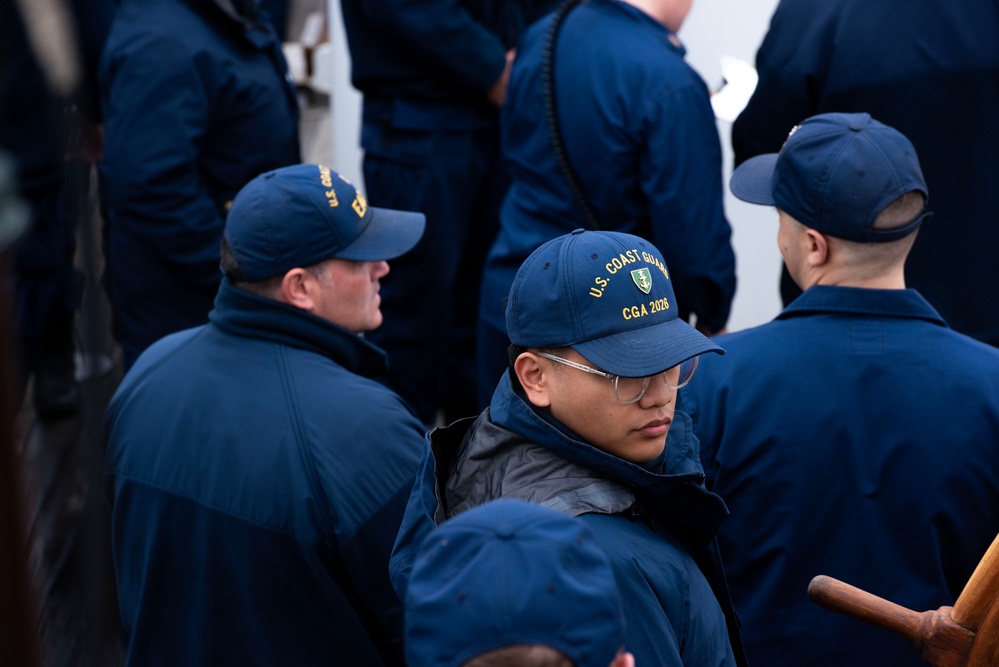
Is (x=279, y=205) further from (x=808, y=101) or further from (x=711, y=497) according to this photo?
(x=808, y=101)

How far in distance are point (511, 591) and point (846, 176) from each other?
131 cm

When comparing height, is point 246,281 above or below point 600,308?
below

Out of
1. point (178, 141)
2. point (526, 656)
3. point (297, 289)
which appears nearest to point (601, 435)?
point (526, 656)

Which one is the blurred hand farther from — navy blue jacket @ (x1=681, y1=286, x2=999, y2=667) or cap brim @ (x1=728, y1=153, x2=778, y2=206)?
navy blue jacket @ (x1=681, y1=286, x2=999, y2=667)

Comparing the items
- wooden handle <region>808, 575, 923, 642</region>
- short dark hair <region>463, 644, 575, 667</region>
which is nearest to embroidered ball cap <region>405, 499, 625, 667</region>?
short dark hair <region>463, 644, 575, 667</region>

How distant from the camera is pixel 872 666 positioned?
212cm

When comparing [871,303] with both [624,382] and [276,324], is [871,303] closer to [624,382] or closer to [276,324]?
[624,382]

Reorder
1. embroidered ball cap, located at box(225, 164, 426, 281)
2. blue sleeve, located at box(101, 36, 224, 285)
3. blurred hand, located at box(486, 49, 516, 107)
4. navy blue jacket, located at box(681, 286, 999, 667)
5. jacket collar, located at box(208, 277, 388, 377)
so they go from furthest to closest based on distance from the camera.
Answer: blurred hand, located at box(486, 49, 516, 107), blue sleeve, located at box(101, 36, 224, 285), embroidered ball cap, located at box(225, 164, 426, 281), jacket collar, located at box(208, 277, 388, 377), navy blue jacket, located at box(681, 286, 999, 667)

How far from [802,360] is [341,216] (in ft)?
3.40

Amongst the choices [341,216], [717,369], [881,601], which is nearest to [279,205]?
[341,216]

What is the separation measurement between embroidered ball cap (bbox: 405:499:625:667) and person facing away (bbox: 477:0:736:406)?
85.0 inches

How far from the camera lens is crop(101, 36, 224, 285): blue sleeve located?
357 centimetres

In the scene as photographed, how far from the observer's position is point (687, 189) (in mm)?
3303

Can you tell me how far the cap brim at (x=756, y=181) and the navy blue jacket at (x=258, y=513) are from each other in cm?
86
